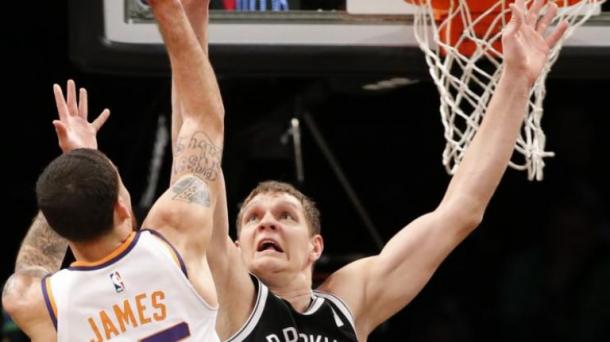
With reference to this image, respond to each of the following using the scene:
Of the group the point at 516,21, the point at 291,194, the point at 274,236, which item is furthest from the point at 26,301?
the point at 516,21

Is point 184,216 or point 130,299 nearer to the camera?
point 130,299

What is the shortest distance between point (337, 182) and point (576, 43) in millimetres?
3406

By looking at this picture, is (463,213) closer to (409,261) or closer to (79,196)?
(409,261)

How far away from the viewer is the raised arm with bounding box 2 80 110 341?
3477mm

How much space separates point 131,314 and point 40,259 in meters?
0.53

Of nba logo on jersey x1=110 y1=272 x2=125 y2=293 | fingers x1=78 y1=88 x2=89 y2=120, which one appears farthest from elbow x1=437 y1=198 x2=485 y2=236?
nba logo on jersey x1=110 y1=272 x2=125 y2=293

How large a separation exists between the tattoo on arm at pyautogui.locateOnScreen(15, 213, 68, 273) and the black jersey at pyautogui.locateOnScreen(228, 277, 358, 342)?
580 mm

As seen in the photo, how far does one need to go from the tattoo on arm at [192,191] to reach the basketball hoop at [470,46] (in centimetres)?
117

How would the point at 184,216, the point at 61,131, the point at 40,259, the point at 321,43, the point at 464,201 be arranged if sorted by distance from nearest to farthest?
the point at 184,216 < the point at 40,259 < the point at 61,131 < the point at 464,201 < the point at 321,43

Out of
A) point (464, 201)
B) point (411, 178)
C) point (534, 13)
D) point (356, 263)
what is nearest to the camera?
point (534, 13)

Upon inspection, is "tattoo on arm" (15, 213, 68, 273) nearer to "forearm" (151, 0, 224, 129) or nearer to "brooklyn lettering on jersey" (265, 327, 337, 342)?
"forearm" (151, 0, 224, 129)

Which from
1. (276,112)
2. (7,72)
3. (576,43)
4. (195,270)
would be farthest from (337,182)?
(195,270)

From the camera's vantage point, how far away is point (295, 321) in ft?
14.0

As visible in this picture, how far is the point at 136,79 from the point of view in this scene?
855 centimetres
